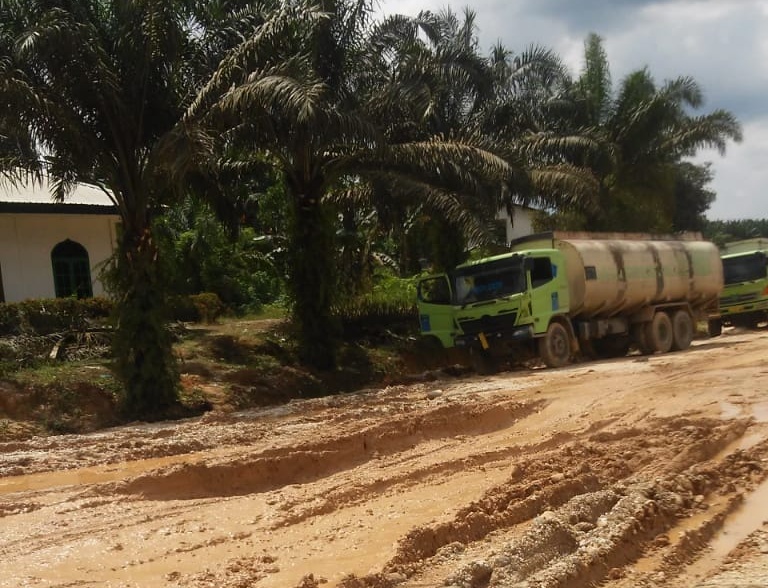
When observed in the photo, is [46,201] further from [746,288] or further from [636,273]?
[746,288]

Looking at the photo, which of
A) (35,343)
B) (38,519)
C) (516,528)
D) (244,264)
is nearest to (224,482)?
(38,519)

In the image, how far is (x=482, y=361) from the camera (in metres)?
20.0

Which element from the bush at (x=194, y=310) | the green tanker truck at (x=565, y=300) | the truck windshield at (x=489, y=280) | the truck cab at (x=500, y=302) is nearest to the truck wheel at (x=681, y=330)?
the green tanker truck at (x=565, y=300)

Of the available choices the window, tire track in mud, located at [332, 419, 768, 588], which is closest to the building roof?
the window

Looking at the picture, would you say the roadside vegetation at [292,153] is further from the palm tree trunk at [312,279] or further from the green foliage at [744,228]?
the green foliage at [744,228]

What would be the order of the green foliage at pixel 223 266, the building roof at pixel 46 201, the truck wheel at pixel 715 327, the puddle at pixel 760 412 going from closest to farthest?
the puddle at pixel 760 412, the building roof at pixel 46 201, the truck wheel at pixel 715 327, the green foliage at pixel 223 266

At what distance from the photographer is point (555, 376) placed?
15766mm

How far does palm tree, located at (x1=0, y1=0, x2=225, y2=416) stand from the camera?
13.6 meters

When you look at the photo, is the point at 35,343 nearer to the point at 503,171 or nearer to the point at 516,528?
the point at 503,171

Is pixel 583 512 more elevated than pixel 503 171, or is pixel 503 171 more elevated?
pixel 503 171

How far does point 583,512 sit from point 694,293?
18.4 metres

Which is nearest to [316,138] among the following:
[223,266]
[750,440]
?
[750,440]

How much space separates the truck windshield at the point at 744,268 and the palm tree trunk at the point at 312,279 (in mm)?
14587

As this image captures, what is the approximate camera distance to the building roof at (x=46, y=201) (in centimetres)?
2108
